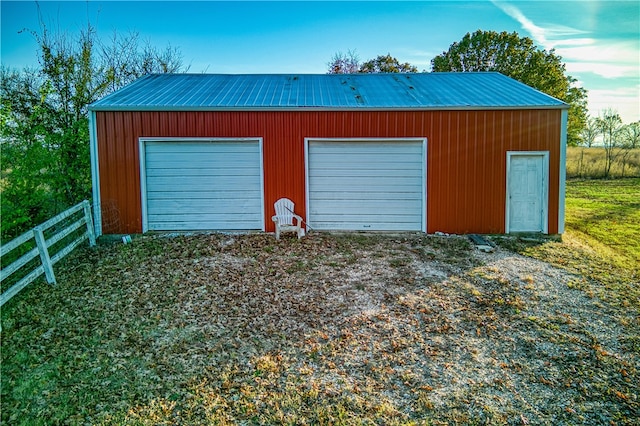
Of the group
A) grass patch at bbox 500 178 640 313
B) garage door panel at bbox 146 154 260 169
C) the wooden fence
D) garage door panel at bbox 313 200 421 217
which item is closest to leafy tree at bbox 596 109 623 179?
grass patch at bbox 500 178 640 313

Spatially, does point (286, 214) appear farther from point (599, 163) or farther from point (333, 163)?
point (599, 163)

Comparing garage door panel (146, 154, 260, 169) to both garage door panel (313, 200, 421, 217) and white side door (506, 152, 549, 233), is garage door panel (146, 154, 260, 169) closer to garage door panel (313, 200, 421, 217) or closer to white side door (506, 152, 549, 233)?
garage door panel (313, 200, 421, 217)

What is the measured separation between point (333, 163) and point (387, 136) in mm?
1416

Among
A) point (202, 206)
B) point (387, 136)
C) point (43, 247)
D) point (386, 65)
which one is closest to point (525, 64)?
point (386, 65)

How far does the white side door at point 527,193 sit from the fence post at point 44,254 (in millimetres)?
9260

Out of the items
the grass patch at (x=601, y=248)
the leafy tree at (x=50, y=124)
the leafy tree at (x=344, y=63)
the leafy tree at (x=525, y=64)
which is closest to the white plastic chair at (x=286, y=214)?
the grass patch at (x=601, y=248)

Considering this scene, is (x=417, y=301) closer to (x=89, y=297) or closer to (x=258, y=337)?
(x=258, y=337)

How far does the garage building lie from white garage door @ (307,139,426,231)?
0.02 meters

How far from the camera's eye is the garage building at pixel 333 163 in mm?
8633

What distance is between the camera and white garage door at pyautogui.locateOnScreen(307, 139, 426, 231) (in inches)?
349

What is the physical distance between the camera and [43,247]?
233 inches

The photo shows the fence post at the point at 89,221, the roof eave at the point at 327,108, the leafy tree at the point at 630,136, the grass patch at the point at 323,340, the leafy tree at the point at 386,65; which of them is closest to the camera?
the grass patch at the point at 323,340

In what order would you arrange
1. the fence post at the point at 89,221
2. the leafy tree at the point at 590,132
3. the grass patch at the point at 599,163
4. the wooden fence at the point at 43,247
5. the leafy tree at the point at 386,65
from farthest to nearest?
1. the leafy tree at the point at 386,65
2. the leafy tree at the point at 590,132
3. the grass patch at the point at 599,163
4. the fence post at the point at 89,221
5. the wooden fence at the point at 43,247

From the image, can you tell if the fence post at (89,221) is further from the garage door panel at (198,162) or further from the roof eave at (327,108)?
the roof eave at (327,108)
